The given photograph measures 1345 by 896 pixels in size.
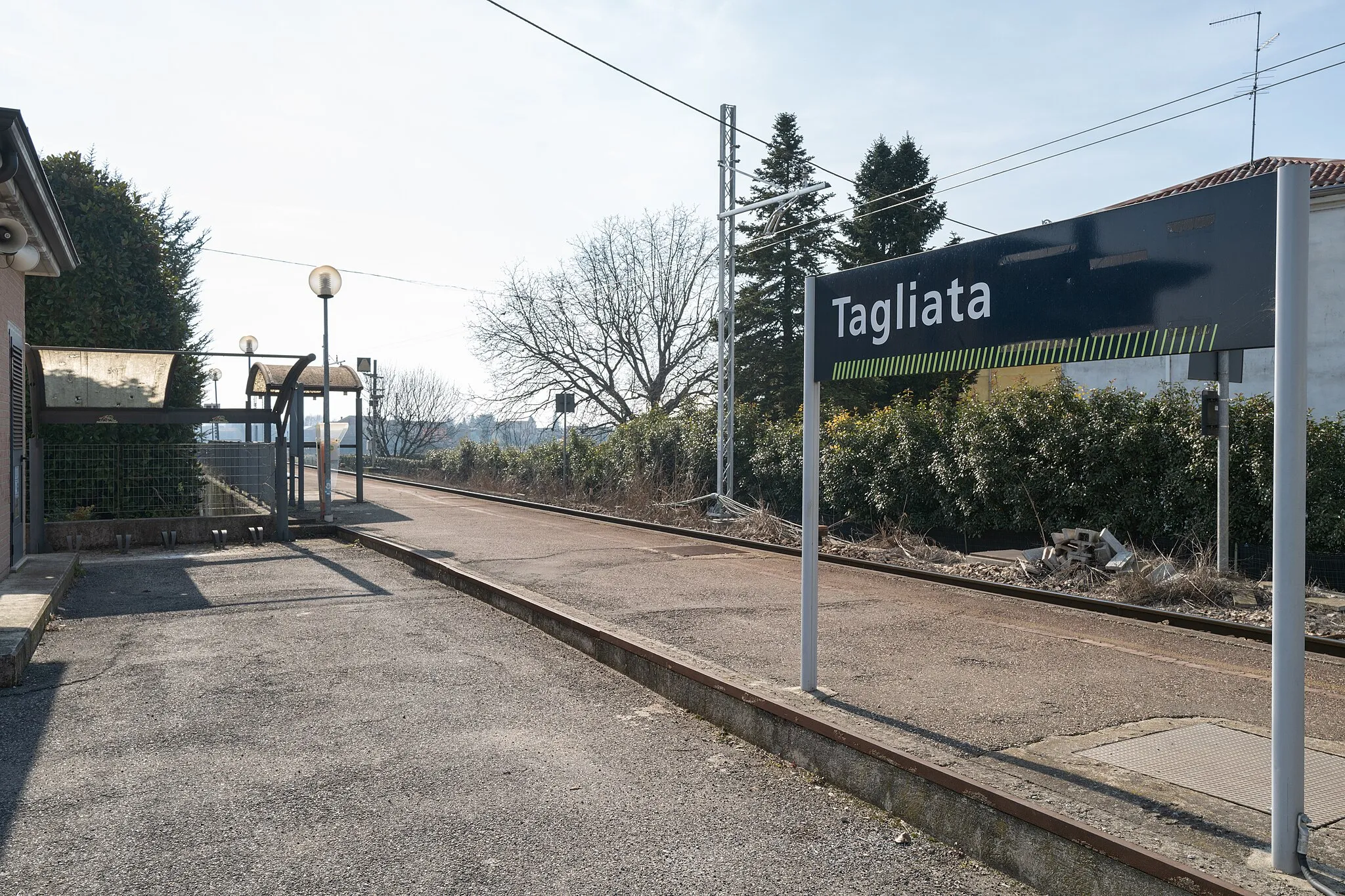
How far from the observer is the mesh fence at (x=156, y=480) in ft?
44.8

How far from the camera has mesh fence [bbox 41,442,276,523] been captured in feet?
44.8

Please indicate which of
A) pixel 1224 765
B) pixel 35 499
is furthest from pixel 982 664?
pixel 35 499

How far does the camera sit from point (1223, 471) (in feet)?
31.6

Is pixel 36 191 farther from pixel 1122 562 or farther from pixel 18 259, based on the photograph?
pixel 1122 562

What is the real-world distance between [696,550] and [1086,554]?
210 inches

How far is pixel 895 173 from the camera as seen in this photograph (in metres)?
38.5

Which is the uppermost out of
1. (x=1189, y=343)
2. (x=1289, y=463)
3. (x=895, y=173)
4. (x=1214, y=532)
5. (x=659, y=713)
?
(x=895, y=173)

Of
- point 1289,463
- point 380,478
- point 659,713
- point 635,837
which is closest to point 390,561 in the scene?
point 659,713

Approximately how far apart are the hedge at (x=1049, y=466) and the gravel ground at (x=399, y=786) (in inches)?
308

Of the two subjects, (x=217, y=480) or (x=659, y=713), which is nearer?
(x=659, y=713)

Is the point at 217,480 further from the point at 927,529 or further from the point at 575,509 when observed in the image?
the point at 927,529

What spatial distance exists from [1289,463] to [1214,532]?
28.5ft

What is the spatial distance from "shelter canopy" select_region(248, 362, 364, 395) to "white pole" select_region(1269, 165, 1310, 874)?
20.4 metres

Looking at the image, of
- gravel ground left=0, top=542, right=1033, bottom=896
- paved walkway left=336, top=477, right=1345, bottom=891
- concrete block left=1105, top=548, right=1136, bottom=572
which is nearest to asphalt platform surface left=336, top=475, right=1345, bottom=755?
paved walkway left=336, top=477, right=1345, bottom=891
